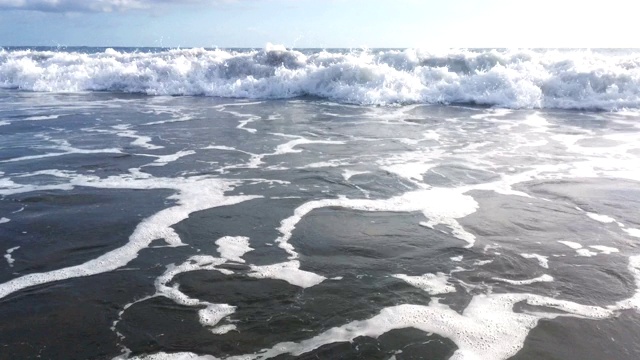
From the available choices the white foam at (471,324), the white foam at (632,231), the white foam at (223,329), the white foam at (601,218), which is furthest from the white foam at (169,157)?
the white foam at (632,231)

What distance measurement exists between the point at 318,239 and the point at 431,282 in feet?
5.25

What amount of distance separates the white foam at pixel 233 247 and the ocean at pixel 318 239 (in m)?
0.03

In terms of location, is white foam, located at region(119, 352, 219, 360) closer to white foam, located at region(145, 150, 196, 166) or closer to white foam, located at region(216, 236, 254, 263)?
white foam, located at region(216, 236, 254, 263)

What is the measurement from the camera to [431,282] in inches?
197

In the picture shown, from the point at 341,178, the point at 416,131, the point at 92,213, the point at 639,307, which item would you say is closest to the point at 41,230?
the point at 92,213

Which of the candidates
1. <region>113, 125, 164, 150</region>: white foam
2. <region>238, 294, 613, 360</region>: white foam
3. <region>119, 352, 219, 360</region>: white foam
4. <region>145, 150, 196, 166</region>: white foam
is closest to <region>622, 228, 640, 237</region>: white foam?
<region>238, 294, 613, 360</region>: white foam

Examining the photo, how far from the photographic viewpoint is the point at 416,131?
13750 millimetres

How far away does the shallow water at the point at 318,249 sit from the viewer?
411 centimetres

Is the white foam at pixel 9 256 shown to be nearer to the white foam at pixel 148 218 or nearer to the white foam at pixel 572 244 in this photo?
the white foam at pixel 148 218

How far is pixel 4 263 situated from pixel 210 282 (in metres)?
2.32

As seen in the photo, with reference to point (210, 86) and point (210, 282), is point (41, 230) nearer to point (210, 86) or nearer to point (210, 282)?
point (210, 282)

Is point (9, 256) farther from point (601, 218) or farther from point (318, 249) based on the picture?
point (601, 218)

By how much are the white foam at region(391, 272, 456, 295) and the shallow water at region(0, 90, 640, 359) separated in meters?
0.02

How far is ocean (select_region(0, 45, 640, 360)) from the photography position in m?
4.12
